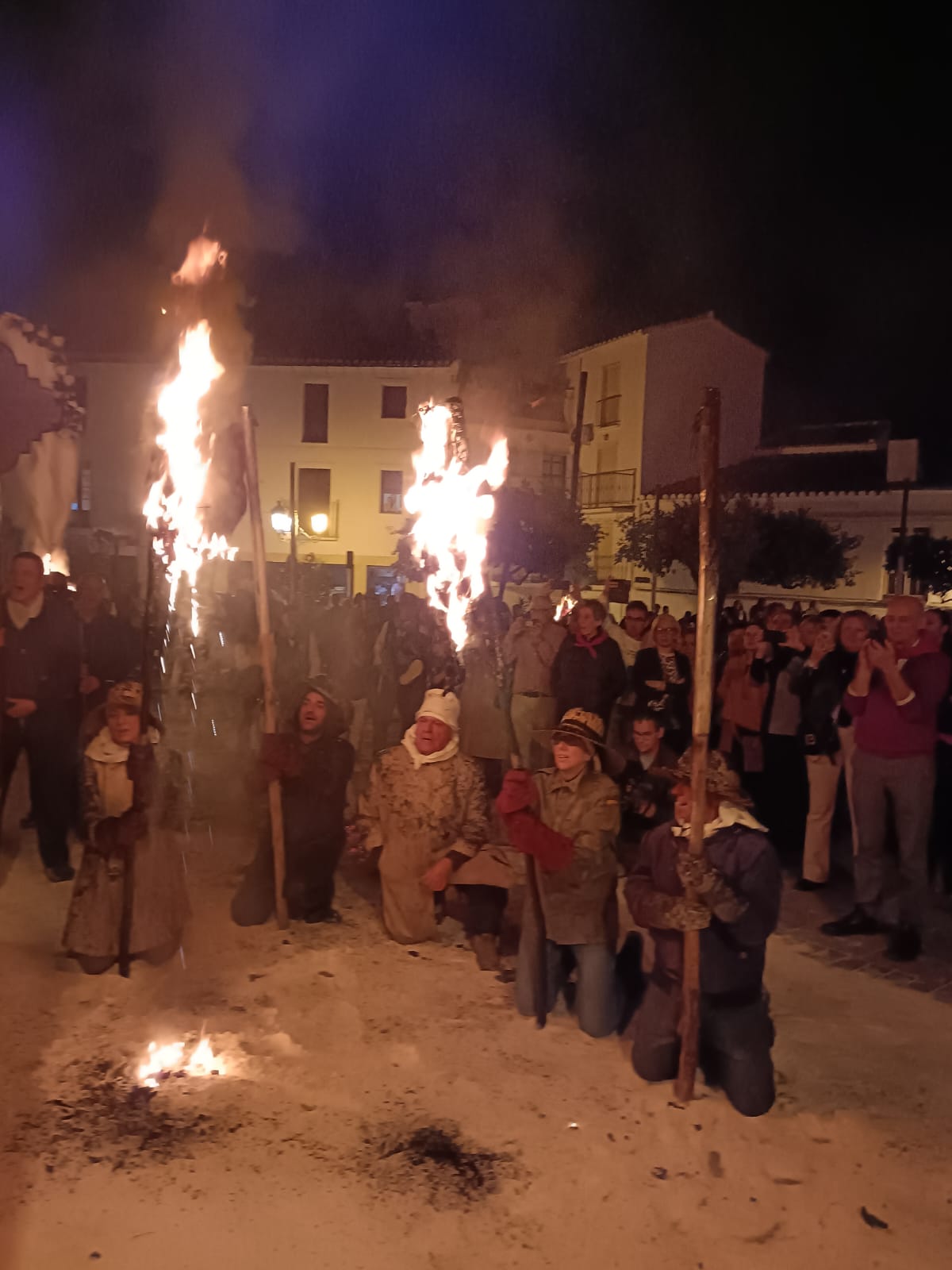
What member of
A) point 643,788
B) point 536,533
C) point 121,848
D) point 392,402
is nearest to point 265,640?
point 121,848

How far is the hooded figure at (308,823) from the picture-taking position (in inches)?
224

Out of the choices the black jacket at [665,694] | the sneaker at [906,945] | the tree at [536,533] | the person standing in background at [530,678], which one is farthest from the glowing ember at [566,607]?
the tree at [536,533]

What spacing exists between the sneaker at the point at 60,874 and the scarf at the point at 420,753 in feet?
8.03

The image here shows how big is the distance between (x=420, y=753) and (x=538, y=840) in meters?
1.21

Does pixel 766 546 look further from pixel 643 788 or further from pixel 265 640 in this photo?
pixel 265 640

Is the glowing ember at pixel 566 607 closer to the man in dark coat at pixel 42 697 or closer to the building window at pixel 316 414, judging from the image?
the man in dark coat at pixel 42 697

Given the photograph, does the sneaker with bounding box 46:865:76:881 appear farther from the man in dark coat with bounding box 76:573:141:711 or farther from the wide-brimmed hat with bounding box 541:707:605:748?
the wide-brimmed hat with bounding box 541:707:605:748

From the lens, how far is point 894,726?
18.0 ft

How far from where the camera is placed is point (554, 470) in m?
37.9

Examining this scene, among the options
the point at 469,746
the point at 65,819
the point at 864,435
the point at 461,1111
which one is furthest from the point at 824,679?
the point at 864,435

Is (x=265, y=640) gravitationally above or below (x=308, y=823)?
above

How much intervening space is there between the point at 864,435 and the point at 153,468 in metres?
31.1

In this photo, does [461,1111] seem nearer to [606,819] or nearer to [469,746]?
[606,819]

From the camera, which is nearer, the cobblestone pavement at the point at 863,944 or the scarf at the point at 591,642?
the cobblestone pavement at the point at 863,944
